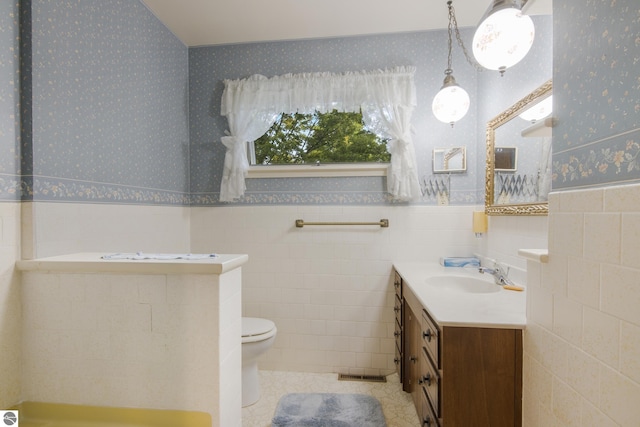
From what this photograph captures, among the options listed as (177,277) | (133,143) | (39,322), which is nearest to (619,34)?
(177,277)

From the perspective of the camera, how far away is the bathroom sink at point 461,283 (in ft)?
5.75

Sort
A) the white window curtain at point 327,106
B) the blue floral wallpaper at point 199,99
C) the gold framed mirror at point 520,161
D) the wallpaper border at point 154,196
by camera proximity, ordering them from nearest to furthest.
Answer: the blue floral wallpaper at point 199,99 → the wallpaper border at point 154,196 → the gold framed mirror at point 520,161 → the white window curtain at point 327,106

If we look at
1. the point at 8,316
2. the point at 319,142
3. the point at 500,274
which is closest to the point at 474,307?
the point at 500,274

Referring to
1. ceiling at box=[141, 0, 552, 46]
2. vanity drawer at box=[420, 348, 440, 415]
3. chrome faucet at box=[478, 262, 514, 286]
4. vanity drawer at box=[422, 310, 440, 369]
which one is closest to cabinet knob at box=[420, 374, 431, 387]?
vanity drawer at box=[420, 348, 440, 415]

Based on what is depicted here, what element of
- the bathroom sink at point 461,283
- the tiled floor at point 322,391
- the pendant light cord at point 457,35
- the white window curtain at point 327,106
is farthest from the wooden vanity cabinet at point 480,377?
the pendant light cord at point 457,35

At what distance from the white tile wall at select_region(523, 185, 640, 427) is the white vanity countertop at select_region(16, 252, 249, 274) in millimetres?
1062

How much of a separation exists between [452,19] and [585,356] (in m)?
2.19

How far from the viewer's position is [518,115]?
1652 mm

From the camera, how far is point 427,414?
1.28 metres

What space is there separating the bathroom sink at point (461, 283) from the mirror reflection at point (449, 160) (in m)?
0.83

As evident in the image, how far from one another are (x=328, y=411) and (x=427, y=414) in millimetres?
766

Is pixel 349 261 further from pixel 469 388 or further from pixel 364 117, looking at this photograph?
pixel 469 388

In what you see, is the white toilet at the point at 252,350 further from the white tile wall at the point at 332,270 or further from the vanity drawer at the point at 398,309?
the vanity drawer at the point at 398,309

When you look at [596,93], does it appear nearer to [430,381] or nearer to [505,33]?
[505,33]
